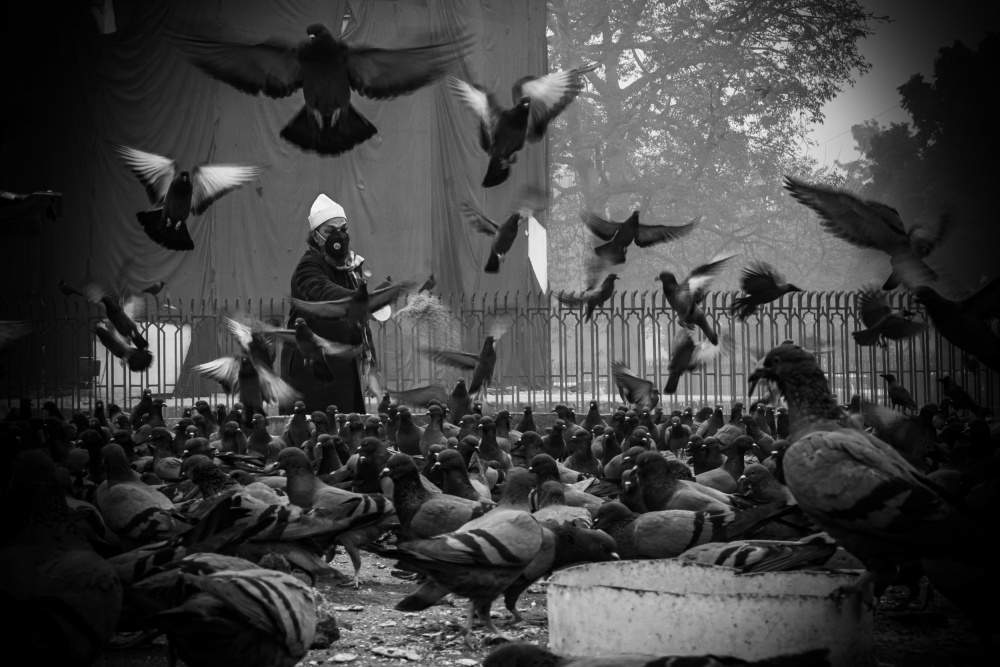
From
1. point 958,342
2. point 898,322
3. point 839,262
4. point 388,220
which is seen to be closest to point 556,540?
point 958,342

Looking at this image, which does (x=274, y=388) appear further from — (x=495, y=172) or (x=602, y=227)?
(x=602, y=227)

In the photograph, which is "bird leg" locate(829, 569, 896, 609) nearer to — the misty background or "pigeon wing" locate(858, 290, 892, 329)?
"pigeon wing" locate(858, 290, 892, 329)

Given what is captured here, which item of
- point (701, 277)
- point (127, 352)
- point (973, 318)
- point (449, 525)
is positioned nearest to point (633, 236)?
point (701, 277)

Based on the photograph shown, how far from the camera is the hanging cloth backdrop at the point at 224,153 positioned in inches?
830

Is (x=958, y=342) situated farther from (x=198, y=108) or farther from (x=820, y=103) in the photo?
(x=820, y=103)

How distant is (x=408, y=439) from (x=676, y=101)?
26.4m

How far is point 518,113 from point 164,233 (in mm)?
3838

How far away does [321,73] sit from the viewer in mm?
9906

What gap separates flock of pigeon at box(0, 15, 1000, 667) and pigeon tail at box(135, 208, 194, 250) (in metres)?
0.03

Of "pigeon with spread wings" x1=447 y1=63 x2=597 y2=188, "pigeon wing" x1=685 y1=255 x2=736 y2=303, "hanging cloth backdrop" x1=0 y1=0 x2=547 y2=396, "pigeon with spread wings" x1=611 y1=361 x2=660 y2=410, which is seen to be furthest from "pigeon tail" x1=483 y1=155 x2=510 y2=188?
"hanging cloth backdrop" x1=0 y1=0 x2=547 y2=396

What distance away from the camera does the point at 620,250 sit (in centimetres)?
1227

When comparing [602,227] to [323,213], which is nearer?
[602,227]

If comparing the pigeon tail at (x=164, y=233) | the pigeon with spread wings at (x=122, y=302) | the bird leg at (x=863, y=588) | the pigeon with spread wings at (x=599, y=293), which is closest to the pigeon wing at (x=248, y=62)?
the pigeon tail at (x=164, y=233)

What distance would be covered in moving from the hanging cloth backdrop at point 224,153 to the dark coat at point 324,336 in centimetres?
780
